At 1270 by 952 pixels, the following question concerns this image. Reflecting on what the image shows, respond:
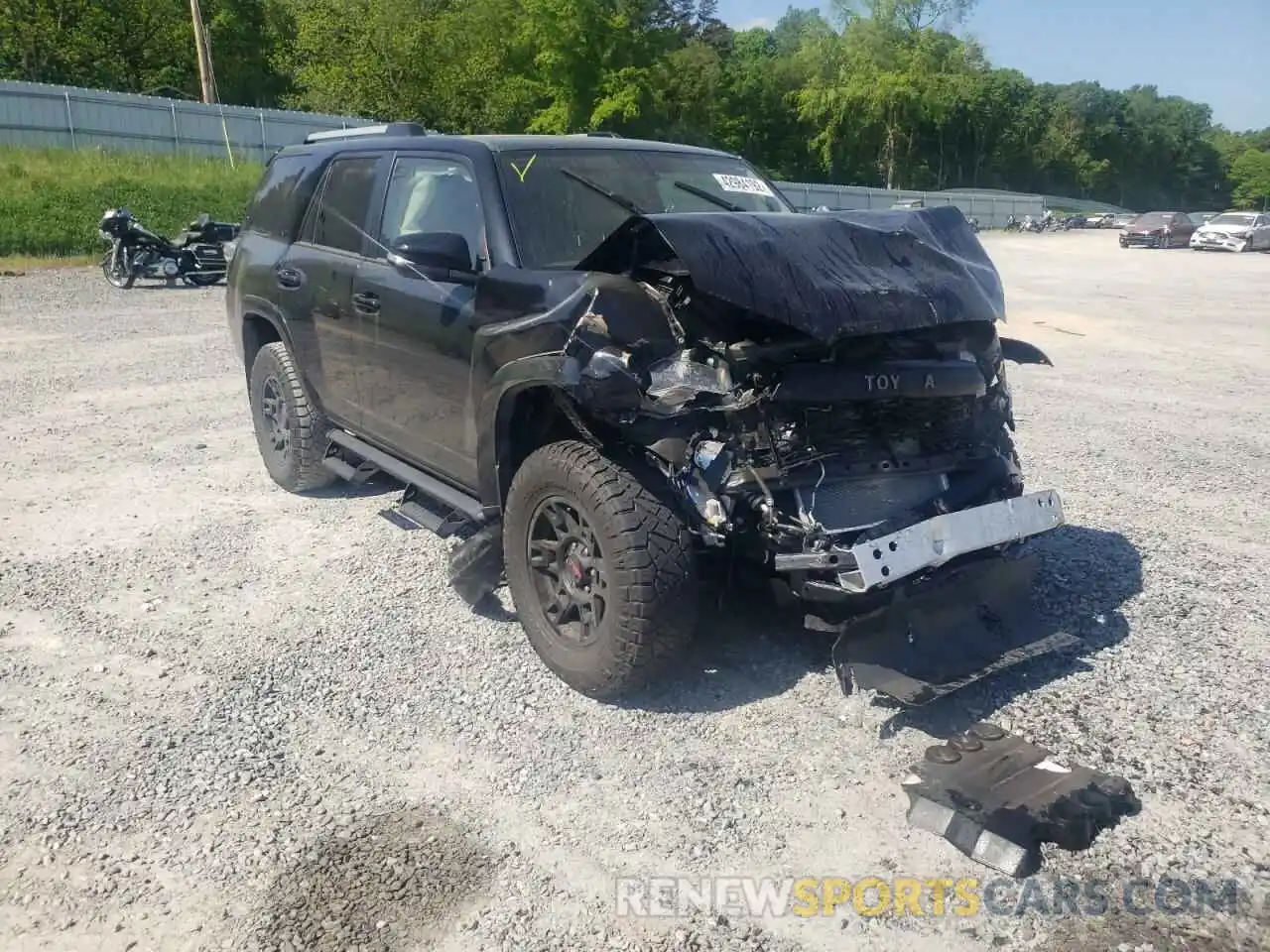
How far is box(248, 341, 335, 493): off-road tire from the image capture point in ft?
19.7

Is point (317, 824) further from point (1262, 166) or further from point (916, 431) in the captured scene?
point (1262, 166)

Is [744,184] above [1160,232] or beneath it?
above

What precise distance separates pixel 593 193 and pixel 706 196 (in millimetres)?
646

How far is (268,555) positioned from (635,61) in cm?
4764

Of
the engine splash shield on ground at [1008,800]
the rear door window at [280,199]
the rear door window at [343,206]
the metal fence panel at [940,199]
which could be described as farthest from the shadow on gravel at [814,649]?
the metal fence panel at [940,199]

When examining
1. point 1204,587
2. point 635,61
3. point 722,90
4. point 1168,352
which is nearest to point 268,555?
point 1204,587

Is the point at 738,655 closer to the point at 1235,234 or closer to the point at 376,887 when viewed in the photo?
the point at 376,887

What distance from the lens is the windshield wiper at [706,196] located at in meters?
4.97

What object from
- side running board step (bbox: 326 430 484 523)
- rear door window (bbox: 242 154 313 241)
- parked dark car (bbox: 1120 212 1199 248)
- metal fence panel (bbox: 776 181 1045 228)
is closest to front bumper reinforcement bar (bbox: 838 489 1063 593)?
side running board step (bbox: 326 430 484 523)

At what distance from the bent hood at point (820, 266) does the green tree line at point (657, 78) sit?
37694 mm

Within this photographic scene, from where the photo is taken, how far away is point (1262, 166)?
338 feet

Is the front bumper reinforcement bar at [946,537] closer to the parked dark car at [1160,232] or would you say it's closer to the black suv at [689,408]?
the black suv at [689,408]

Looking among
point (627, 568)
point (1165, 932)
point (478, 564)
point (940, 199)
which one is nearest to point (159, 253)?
point (478, 564)

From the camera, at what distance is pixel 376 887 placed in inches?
115
